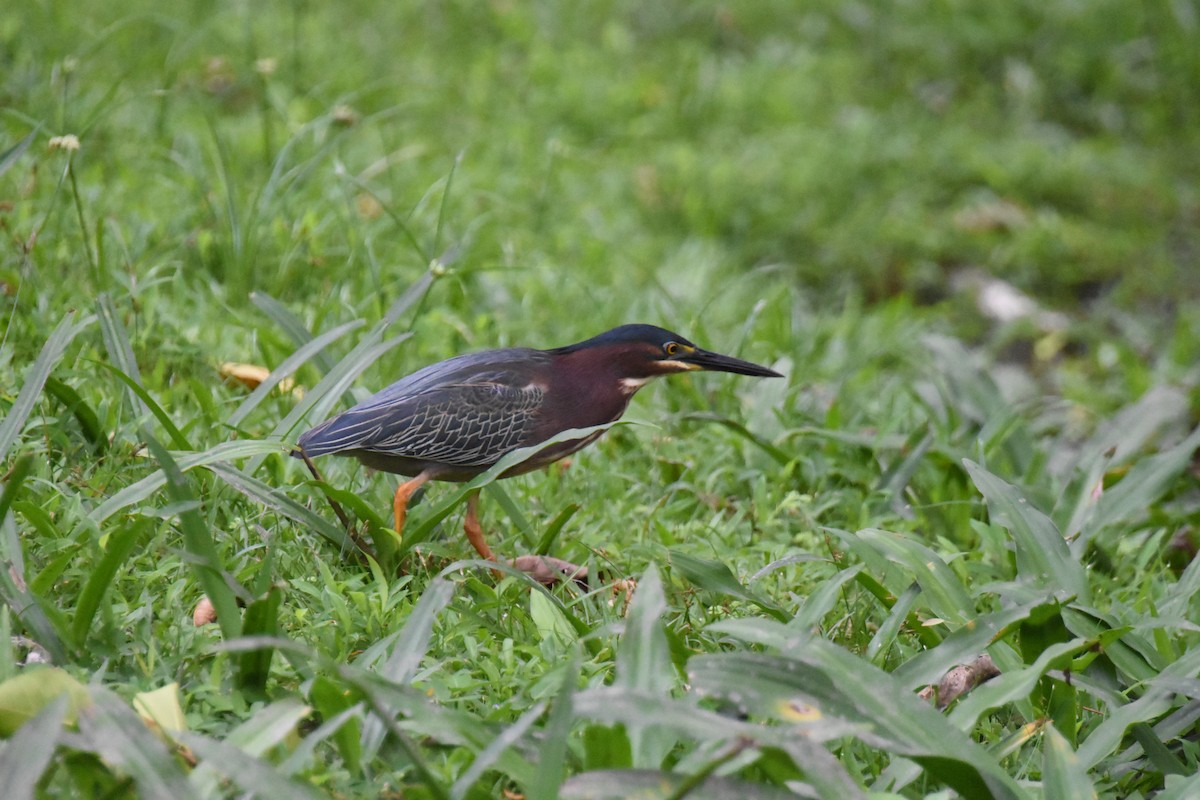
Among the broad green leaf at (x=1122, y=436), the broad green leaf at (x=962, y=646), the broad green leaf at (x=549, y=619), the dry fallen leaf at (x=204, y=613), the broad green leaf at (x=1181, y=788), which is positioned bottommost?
the broad green leaf at (x=1122, y=436)

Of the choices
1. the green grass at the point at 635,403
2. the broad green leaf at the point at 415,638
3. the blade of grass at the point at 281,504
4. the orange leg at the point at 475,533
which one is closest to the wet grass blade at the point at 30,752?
the green grass at the point at 635,403

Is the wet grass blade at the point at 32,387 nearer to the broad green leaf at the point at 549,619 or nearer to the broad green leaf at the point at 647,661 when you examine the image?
the broad green leaf at the point at 549,619

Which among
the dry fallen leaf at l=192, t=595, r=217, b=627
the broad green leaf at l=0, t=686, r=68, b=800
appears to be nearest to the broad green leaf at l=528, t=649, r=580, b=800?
the broad green leaf at l=0, t=686, r=68, b=800

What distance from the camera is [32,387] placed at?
314 cm

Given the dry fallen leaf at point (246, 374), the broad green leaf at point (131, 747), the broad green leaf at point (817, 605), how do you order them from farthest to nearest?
the dry fallen leaf at point (246, 374)
the broad green leaf at point (817, 605)
the broad green leaf at point (131, 747)

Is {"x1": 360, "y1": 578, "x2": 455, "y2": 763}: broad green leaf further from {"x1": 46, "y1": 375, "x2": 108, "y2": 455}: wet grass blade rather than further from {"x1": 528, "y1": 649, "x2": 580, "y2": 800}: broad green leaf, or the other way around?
{"x1": 46, "y1": 375, "x2": 108, "y2": 455}: wet grass blade

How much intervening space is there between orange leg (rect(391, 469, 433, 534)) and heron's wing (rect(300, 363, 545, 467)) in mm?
65

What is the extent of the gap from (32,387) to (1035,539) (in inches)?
98.2

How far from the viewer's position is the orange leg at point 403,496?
355 cm

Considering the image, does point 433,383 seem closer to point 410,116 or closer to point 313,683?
point 313,683

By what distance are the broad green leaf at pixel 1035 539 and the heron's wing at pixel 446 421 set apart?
1208mm

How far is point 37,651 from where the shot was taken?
287 centimetres

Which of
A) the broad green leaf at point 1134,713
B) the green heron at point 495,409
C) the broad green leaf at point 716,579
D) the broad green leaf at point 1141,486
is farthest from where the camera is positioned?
the broad green leaf at point 1141,486

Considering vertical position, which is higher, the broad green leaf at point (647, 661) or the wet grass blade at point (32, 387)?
the wet grass blade at point (32, 387)
